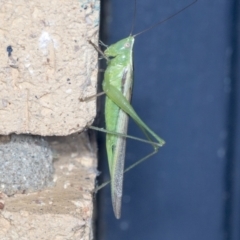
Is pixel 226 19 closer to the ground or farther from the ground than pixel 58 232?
farther from the ground

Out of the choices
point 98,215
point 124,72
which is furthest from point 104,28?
point 98,215

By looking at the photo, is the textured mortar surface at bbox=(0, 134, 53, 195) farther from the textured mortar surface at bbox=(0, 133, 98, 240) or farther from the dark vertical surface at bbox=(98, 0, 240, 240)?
the dark vertical surface at bbox=(98, 0, 240, 240)

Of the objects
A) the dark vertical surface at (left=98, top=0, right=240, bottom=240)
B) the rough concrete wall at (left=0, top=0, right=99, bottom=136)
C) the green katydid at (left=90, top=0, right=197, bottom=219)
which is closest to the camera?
the rough concrete wall at (left=0, top=0, right=99, bottom=136)

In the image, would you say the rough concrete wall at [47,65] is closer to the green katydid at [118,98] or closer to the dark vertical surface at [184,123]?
the green katydid at [118,98]

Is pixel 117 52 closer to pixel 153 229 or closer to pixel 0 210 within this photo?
pixel 0 210

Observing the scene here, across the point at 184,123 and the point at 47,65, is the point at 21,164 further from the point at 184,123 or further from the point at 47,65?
the point at 184,123

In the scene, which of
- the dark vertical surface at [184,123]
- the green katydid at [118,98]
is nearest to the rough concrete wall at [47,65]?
the green katydid at [118,98]

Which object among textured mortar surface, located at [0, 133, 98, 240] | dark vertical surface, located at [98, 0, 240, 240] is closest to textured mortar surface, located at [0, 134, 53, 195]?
textured mortar surface, located at [0, 133, 98, 240]
